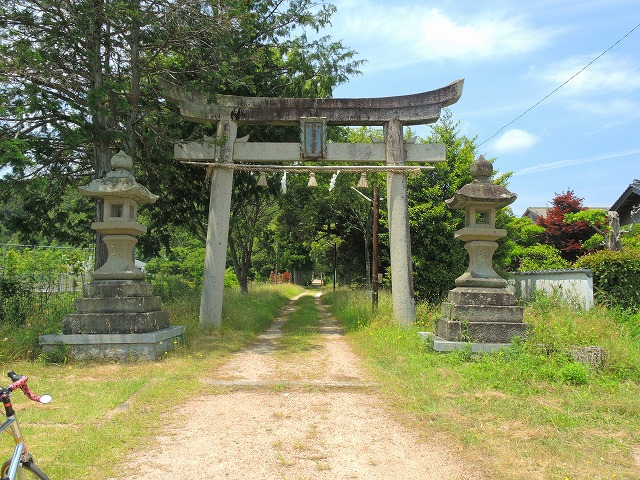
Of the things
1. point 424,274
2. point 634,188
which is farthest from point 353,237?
point 634,188

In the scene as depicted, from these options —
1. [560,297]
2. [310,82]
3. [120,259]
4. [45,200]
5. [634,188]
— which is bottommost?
[560,297]

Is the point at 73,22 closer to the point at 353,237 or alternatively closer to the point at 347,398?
the point at 347,398

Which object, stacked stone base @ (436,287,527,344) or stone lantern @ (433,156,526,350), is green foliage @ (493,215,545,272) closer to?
stone lantern @ (433,156,526,350)

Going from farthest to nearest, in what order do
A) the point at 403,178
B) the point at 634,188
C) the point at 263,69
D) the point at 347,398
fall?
1. the point at 634,188
2. the point at 263,69
3. the point at 403,178
4. the point at 347,398

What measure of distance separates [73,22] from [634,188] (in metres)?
23.0

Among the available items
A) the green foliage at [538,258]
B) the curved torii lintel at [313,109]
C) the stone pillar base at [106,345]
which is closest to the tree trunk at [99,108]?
the curved torii lintel at [313,109]

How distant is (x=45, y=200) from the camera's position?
41.1ft

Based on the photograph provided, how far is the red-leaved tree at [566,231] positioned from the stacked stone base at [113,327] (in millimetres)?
21453

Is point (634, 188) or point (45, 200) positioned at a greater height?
point (634, 188)

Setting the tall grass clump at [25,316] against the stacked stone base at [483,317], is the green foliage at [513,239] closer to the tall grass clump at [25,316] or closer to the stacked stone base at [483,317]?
the stacked stone base at [483,317]

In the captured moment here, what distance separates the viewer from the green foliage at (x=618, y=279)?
11.8 metres

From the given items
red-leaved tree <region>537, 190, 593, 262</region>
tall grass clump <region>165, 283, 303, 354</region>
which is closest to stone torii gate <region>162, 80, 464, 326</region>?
tall grass clump <region>165, 283, 303, 354</region>

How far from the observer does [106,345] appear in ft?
26.9

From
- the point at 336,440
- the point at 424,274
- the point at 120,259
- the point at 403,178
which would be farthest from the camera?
the point at 424,274
